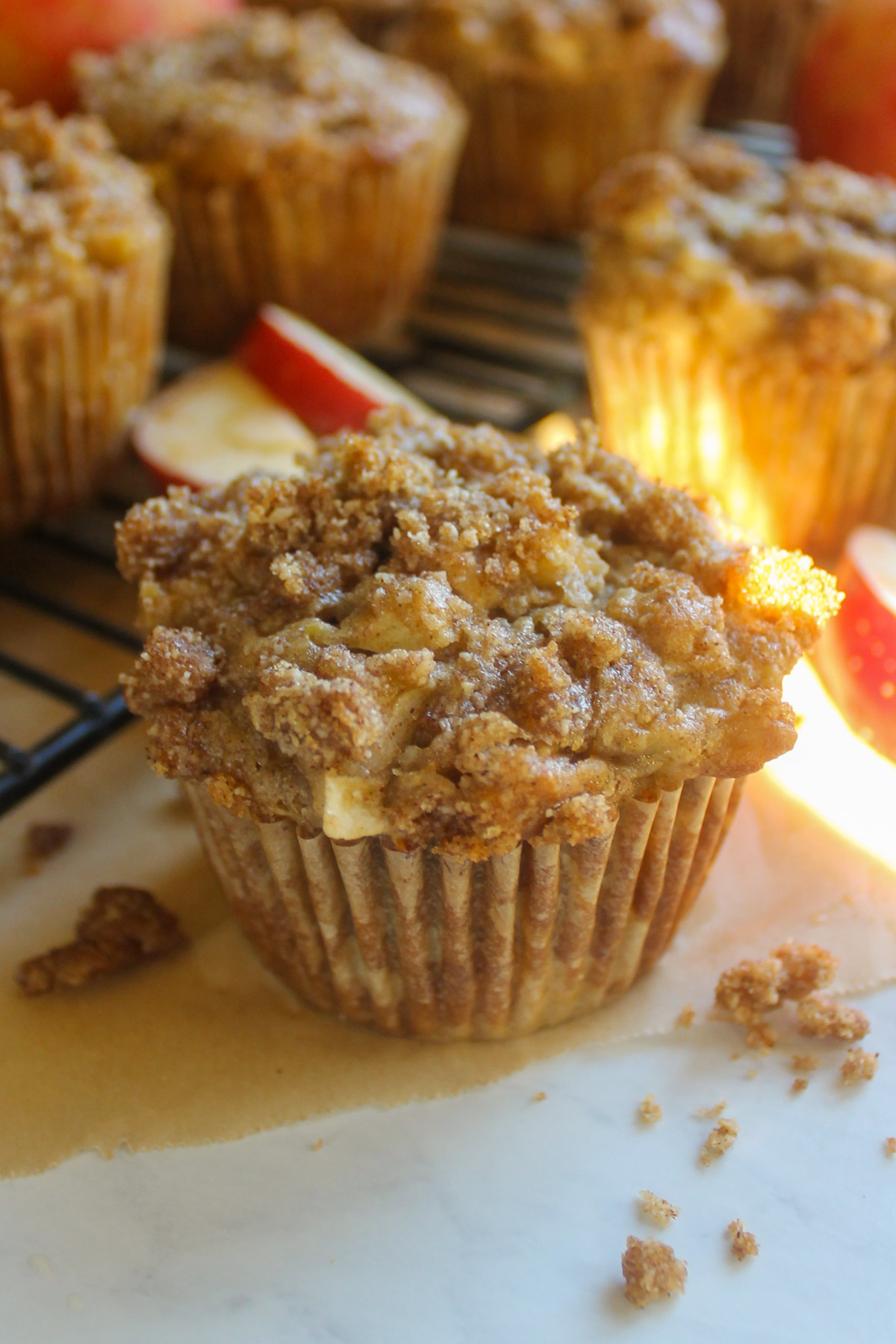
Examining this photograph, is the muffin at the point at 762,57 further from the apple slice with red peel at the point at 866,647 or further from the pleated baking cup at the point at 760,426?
the apple slice with red peel at the point at 866,647

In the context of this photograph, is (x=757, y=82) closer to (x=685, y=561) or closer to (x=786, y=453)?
(x=786, y=453)

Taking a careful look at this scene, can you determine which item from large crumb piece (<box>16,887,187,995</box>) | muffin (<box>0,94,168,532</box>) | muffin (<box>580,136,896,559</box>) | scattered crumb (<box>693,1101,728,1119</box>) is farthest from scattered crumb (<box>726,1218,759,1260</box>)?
muffin (<box>0,94,168,532</box>)

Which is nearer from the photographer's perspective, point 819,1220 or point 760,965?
point 819,1220

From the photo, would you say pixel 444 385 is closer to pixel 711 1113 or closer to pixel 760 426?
pixel 760 426

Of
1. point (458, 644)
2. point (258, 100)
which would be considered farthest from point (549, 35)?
point (458, 644)

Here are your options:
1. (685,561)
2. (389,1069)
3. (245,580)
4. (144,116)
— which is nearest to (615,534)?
(685,561)

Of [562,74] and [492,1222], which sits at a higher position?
[562,74]

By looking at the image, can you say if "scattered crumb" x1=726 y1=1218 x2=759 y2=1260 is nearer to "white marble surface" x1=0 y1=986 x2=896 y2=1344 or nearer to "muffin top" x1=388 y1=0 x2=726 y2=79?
"white marble surface" x1=0 y1=986 x2=896 y2=1344
